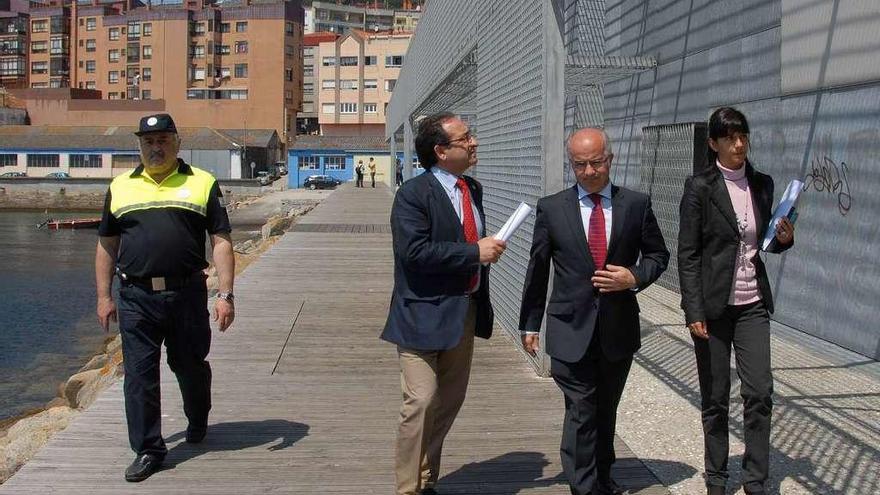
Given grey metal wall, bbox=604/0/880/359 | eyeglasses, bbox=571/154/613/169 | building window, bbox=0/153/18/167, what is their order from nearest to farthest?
1. eyeglasses, bbox=571/154/613/169
2. grey metal wall, bbox=604/0/880/359
3. building window, bbox=0/153/18/167

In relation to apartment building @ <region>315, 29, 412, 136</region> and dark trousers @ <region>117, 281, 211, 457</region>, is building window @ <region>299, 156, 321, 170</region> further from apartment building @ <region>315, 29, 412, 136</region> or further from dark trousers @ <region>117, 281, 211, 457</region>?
dark trousers @ <region>117, 281, 211, 457</region>

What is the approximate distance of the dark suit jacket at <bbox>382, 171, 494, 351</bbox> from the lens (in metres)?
4.02

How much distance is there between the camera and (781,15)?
906 cm

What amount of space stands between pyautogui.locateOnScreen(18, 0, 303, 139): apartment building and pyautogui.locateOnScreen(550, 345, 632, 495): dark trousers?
95.4 meters

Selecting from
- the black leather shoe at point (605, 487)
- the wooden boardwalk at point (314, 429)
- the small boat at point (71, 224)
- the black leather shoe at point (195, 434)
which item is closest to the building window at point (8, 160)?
the small boat at point (71, 224)

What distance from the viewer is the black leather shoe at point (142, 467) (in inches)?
180

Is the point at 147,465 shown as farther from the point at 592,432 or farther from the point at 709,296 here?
the point at 709,296

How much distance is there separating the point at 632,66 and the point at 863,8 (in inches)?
194

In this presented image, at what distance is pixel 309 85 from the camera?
347 ft

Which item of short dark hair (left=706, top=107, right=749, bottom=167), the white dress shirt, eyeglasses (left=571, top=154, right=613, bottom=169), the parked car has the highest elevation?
short dark hair (left=706, top=107, right=749, bottom=167)

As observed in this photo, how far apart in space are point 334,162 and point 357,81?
62.5 feet

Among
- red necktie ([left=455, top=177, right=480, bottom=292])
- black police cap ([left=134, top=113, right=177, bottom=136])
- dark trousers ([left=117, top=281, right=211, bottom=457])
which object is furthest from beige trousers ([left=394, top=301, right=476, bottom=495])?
black police cap ([left=134, top=113, right=177, bottom=136])

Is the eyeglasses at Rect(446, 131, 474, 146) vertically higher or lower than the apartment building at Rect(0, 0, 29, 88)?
lower

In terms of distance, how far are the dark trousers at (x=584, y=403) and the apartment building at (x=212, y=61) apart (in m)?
95.4
